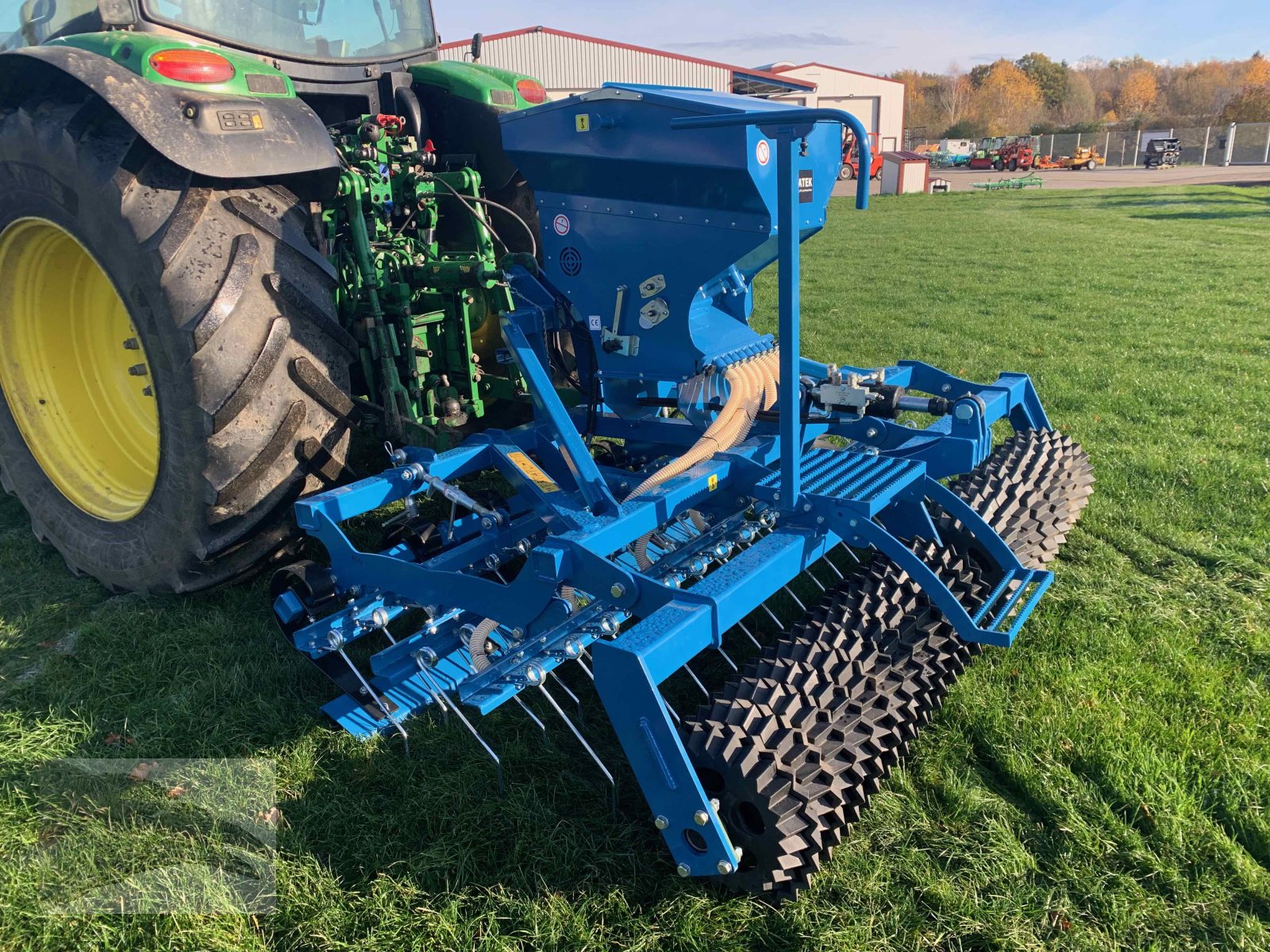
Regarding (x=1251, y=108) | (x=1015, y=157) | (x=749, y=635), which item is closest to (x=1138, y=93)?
(x=1251, y=108)

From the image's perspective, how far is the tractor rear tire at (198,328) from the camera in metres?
2.64

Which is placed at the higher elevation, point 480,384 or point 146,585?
point 480,384

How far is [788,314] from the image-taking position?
7.40 feet

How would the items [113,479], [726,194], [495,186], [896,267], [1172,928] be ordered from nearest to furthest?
[1172,928], [726,194], [113,479], [495,186], [896,267]

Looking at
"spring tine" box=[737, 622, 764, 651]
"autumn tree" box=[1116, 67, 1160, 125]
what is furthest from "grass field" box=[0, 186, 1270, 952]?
"autumn tree" box=[1116, 67, 1160, 125]

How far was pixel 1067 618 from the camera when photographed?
3004mm

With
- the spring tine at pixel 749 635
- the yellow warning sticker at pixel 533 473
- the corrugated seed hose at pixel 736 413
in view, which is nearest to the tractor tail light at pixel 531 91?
the corrugated seed hose at pixel 736 413

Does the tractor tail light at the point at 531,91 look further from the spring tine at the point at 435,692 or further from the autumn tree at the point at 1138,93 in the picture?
the autumn tree at the point at 1138,93

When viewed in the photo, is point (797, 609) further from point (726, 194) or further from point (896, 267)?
point (896, 267)

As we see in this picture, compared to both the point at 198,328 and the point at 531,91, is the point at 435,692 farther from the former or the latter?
the point at 531,91

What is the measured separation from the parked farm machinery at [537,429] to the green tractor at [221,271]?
0.01m

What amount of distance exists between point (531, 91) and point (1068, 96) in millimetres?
91242

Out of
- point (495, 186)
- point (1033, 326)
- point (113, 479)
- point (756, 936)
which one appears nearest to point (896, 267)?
point (1033, 326)

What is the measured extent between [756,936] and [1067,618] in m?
1.69
